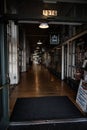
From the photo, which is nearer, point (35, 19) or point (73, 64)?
point (35, 19)

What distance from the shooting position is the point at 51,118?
3.97 meters

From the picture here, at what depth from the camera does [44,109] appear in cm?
464

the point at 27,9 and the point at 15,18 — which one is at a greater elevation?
the point at 27,9

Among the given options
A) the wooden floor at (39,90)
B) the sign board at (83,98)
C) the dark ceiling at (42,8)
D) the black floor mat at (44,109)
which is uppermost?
the dark ceiling at (42,8)

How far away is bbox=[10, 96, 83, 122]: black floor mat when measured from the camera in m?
4.09

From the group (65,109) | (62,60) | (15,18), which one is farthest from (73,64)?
(15,18)

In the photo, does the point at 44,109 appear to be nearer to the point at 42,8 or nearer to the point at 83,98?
the point at 83,98

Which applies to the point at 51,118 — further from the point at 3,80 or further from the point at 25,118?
the point at 3,80

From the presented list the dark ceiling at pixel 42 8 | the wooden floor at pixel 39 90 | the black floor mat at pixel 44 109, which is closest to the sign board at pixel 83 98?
the black floor mat at pixel 44 109

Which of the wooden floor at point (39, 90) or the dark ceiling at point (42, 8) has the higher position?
the dark ceiling at point (42, 8)

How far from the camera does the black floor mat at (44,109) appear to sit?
4.09 m

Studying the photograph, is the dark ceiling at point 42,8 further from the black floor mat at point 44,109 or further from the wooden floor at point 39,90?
the wooden floor at point 39,90

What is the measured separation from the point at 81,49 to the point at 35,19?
11.6 ft

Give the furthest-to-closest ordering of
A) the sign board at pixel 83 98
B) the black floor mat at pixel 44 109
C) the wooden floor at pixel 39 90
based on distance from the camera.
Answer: the wooden floor at pixel 39 90
the sign board at pixel 83 98
the black floor mat at pixel 44 109
